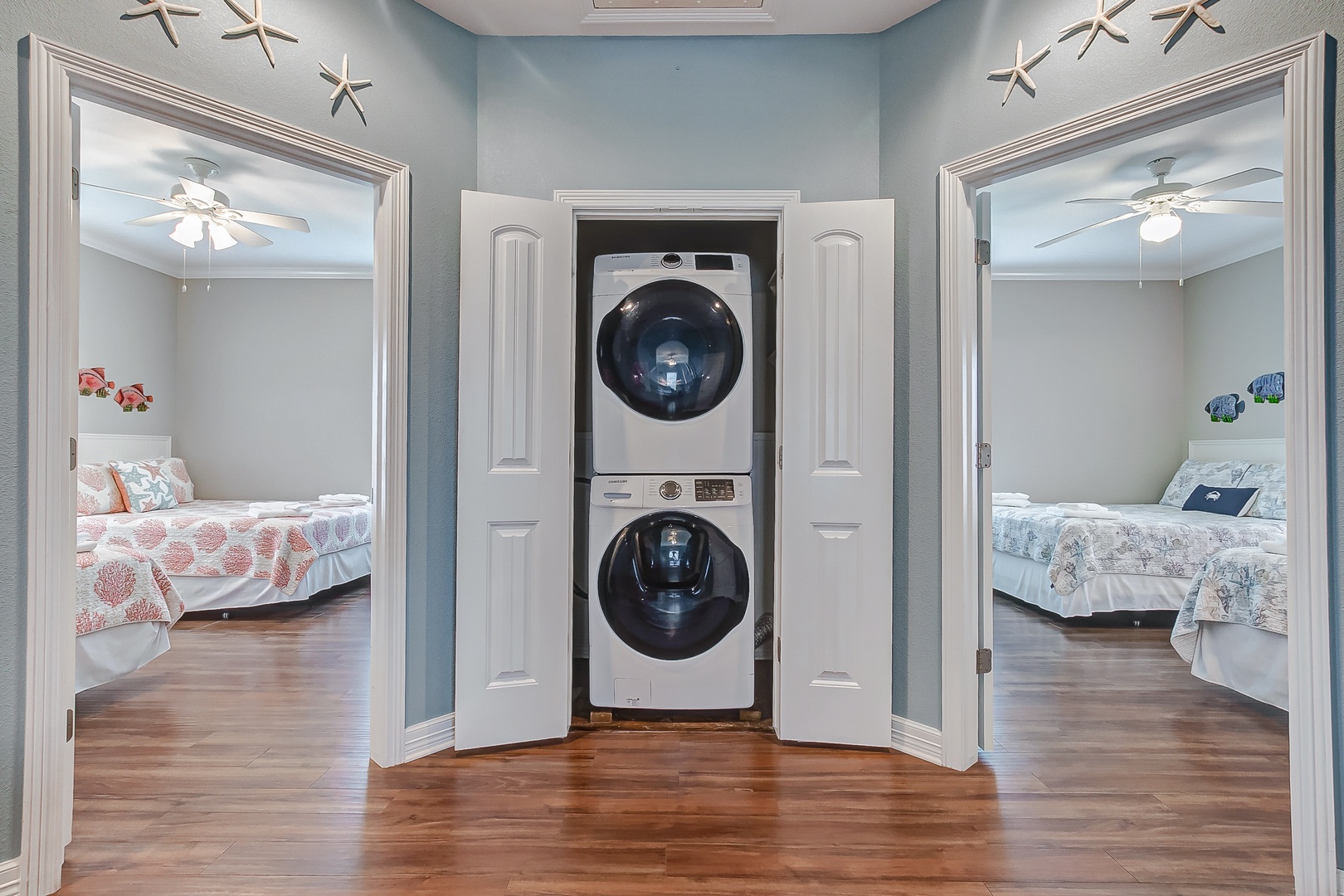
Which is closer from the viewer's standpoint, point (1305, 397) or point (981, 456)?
point (1305, 397)

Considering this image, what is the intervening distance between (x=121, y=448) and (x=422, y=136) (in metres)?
4.72

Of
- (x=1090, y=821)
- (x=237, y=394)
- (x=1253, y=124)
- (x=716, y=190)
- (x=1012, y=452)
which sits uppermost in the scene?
(x=1253, y=124)

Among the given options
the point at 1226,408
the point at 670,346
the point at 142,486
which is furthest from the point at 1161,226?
the point at 142,486

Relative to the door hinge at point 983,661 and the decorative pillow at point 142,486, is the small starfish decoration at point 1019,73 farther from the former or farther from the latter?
the decorative pillow at point 142,486

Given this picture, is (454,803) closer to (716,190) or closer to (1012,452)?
(716,190)

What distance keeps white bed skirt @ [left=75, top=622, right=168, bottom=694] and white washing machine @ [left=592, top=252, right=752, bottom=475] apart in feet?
6.79

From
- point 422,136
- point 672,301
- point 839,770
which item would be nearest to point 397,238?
point 422,136

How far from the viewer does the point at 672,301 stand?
2518 millimetres

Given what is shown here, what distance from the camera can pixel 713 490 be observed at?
2.53 m

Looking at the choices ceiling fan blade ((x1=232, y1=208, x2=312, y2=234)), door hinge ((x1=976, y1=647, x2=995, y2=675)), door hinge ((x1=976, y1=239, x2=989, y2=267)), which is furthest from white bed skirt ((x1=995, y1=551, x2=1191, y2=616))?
ceiling fan blade ((x1=232, y1=208, x2=312, y2=234))

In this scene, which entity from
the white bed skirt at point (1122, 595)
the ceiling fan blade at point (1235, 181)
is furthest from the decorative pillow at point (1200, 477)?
the ceiling fan blade at point (1235, 181)

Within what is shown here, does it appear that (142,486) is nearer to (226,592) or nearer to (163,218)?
(226,592)

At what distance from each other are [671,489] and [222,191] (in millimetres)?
3781

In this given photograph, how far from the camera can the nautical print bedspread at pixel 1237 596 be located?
264 cm
